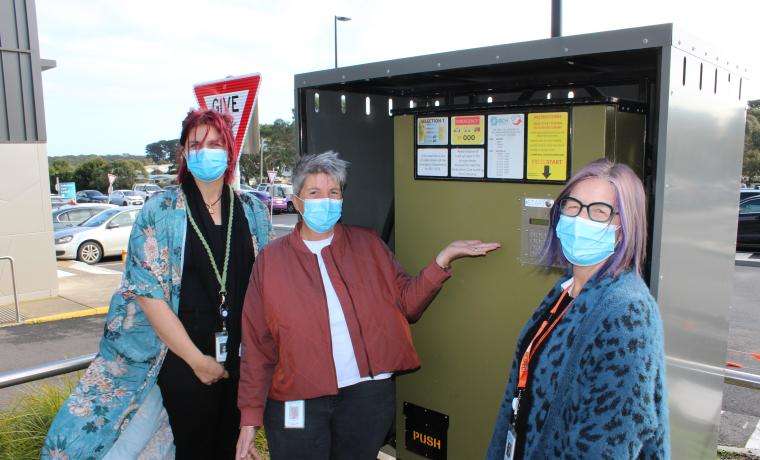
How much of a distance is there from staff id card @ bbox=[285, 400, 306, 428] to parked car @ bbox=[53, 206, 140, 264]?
1404 centimetres

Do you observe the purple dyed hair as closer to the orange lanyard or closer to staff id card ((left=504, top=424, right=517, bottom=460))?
the orange lanyard

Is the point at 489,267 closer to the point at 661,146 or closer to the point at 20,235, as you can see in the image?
the point at 661,146

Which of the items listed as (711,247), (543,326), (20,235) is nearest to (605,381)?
(543,326)

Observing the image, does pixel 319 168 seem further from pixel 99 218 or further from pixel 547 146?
pixel 99 218

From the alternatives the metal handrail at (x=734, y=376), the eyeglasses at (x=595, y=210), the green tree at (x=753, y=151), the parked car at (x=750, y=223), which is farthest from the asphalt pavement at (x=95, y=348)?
the green tree at (x=753, y=151)

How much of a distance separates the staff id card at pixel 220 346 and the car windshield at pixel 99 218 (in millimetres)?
14430

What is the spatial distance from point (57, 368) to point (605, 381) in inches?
93.8

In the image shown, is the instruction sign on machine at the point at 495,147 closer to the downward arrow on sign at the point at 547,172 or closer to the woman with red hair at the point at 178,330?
the downward arrow on sign at the point at 547,172

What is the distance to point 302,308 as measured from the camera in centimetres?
233

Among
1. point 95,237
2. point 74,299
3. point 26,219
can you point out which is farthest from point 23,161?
point 95,237

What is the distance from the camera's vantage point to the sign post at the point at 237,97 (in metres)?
4.44

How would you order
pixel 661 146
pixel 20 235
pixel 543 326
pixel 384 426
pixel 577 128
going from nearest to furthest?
1. pixel 543 326
2. pixel 661 146
3. pixel 577 128
4. pixel 384 426
5. pixel 20 235

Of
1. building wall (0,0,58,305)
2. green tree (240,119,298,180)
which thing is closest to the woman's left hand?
building wall (0,0,58,305)

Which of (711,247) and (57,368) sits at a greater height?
(711,247)
